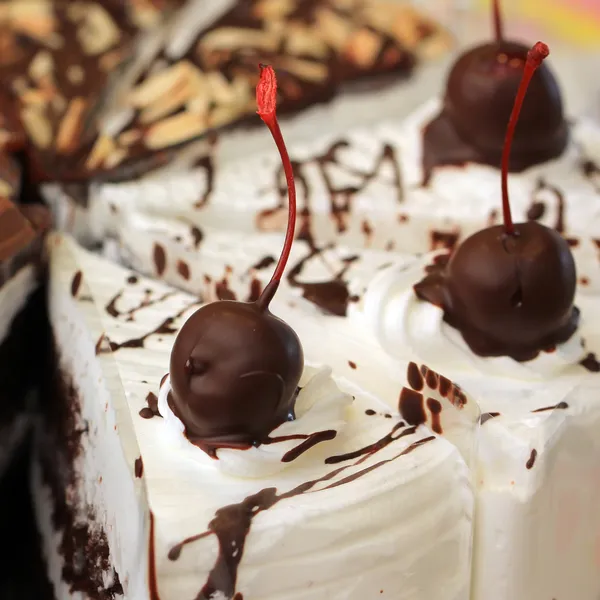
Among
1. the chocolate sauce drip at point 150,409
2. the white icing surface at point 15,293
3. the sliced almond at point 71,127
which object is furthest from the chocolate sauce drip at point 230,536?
the sliced almond at point 71,127

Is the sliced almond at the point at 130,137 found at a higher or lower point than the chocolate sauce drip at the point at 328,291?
higher

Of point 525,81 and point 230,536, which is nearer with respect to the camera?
point 230,536

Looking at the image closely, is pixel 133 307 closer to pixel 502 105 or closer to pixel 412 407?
pixel 412 407

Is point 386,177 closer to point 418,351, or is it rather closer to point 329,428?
point 418,351

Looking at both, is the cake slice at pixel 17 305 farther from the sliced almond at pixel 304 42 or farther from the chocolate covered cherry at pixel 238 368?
the sliced almond at pixel 304 42

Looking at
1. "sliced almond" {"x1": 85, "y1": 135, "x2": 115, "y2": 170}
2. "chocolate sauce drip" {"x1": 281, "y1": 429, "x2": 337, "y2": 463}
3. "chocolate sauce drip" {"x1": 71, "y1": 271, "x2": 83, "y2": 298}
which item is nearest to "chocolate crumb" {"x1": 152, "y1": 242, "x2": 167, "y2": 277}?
"chocolate sauce drip" {"x1": 71, "y1": 271, "x2": 83, "y2": 298}

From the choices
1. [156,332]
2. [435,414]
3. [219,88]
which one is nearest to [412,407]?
[435,414]

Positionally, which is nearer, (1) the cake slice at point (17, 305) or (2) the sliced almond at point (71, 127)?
(1) the cake slice at point (17, 305)
